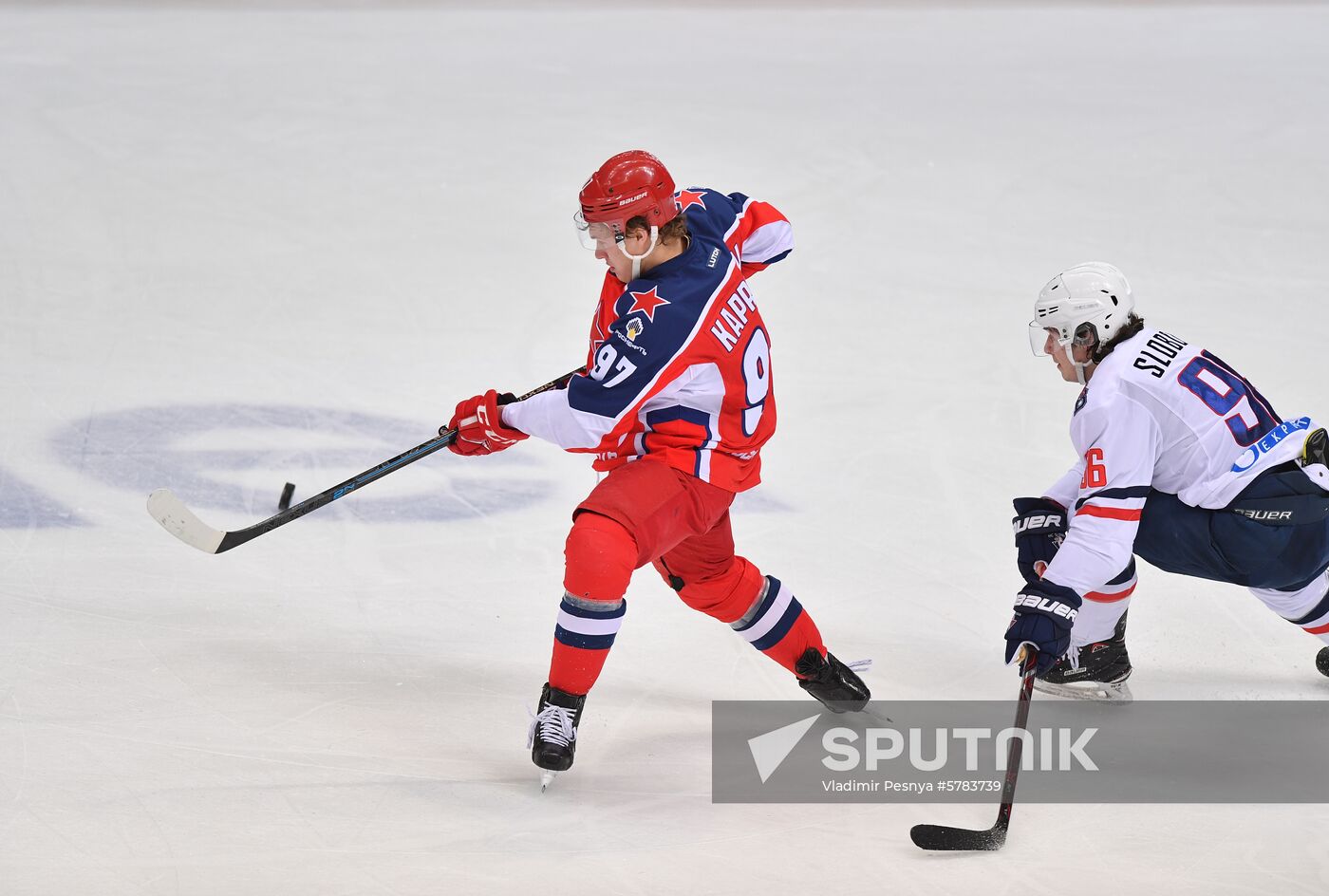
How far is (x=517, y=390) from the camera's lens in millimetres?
4676

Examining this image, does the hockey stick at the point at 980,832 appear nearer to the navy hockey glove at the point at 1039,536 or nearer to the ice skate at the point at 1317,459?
the navy hockey glove at the point at 1039,536

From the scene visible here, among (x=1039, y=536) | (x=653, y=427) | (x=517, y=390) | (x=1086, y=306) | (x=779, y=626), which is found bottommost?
(x=779, y=626)

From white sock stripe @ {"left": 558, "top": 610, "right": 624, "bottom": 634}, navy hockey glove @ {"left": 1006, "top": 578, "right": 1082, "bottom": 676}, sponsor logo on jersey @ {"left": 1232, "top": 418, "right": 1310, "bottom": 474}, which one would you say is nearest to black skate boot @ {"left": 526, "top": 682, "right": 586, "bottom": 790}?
white sock stripe @ {"left": 558, "top": 610, "right": 624, "bottom": 634}

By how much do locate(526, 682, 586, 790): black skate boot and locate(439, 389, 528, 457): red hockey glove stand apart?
52 centimetres

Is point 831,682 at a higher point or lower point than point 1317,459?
lower

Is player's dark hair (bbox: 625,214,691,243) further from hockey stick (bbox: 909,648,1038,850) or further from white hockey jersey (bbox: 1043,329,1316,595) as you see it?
hockey stick (bbox: 909,648,1038,850)

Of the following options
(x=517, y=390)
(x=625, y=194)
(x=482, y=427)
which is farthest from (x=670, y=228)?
(x=517, y=390)

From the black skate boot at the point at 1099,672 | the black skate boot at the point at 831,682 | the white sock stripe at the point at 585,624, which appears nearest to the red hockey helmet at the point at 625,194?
the white sock stripe at the point at 585,624

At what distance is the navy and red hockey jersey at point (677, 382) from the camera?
8.74 feet

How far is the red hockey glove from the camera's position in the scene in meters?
2.90

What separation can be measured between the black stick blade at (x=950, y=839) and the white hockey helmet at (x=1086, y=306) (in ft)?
3.18

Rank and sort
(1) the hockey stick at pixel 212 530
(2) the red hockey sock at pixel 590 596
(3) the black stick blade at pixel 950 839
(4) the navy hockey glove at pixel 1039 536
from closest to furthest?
(3) the black stick blade at pixel 950 839, (2) the red hockey sock at pixel 590 596, (4) the navy hockey glove at pixel 1039 536, (1) the hockey stick at pixel 212 530

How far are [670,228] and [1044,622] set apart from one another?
1026 mm

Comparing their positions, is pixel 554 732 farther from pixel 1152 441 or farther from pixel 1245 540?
pixel 1245 540
